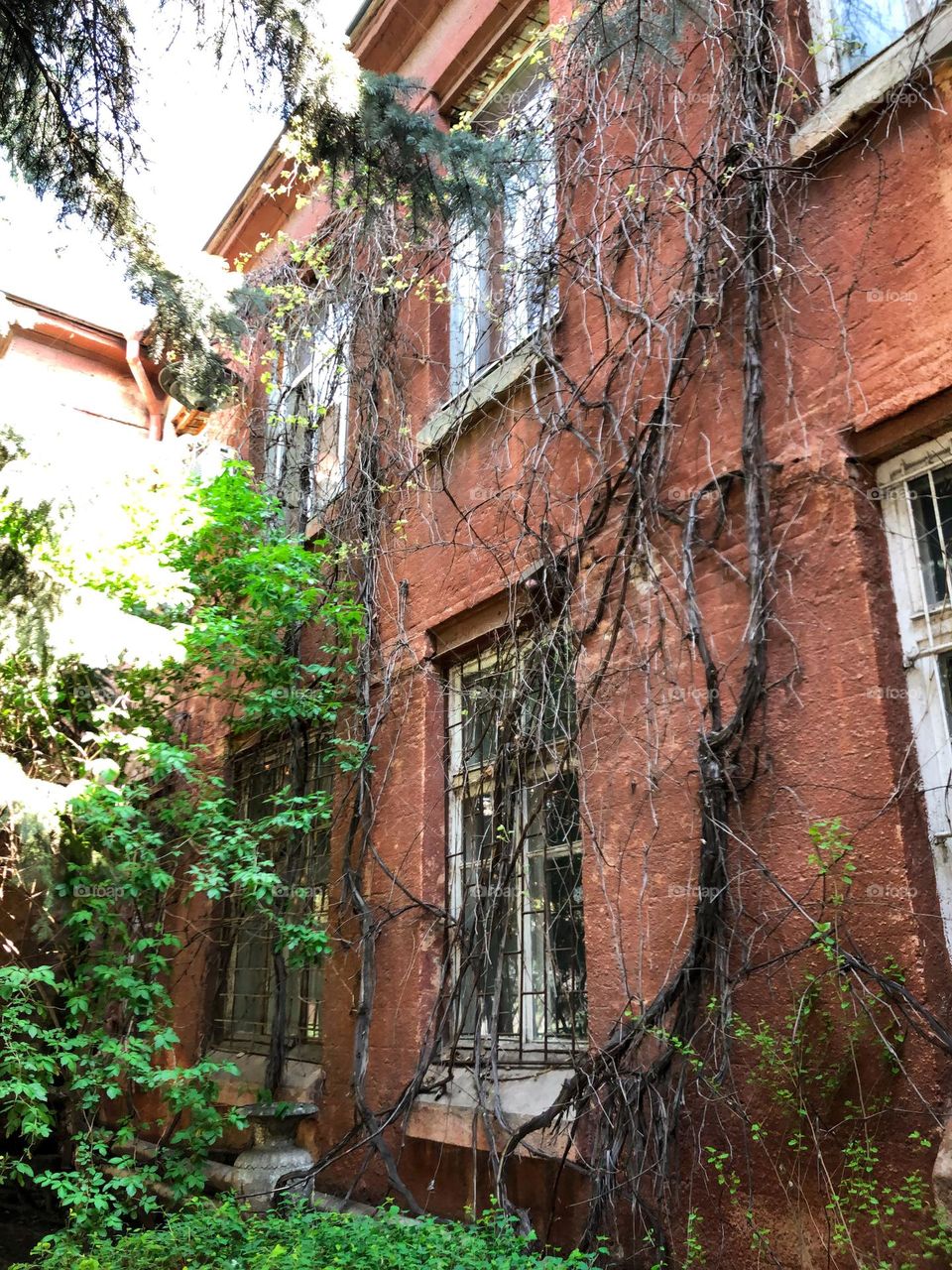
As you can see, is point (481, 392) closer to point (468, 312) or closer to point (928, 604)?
point (468, 312)

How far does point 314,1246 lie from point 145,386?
10.7 meters

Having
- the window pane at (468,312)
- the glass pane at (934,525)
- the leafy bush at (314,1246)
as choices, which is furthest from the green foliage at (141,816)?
the glass pane at (934,525)

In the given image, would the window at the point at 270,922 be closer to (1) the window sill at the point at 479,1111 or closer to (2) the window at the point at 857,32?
(1) the window sill at the point at 479,1111

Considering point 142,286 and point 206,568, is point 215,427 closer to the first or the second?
point 206,568

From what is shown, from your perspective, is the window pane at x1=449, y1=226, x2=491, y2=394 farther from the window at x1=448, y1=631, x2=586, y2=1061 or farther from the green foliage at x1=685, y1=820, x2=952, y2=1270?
A: the green foliage at x1=685, y1=820, x2=952, y2=1270

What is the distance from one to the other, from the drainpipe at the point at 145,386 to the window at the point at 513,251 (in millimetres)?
6065

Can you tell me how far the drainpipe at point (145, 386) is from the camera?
12.3 metres

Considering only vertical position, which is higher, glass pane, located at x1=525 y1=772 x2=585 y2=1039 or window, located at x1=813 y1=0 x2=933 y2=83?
window, located at x1=813 y1=0 x2=933 y2=83

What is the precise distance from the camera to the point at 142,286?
5.07 meters

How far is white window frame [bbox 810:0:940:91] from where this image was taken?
13.9 feet

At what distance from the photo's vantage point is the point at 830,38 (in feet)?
14.4

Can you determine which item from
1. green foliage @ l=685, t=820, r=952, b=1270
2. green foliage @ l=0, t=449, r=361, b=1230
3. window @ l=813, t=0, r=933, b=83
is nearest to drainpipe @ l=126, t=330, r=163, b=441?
green foliage @ l=0, t=449, r=361, b=1230

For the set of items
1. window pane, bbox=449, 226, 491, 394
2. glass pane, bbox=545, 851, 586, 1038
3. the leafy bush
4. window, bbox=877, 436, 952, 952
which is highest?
window pane, bbox=449, 226, 491, 394

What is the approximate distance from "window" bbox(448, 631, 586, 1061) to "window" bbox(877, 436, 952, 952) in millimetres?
1650
